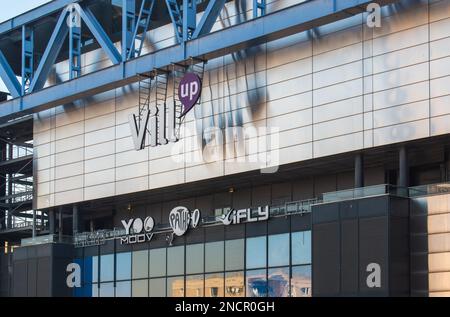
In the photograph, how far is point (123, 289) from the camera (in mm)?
54375

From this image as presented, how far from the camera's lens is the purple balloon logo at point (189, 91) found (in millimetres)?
48906

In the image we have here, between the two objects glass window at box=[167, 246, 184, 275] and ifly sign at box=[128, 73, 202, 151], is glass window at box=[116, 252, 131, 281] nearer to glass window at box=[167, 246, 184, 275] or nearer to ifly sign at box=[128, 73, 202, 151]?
glass window at box=[167, 246, 184, 275]

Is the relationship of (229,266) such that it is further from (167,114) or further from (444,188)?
(444,188)

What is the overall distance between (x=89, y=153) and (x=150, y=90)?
25.0ft

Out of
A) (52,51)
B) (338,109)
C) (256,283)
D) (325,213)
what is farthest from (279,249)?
(52,51)

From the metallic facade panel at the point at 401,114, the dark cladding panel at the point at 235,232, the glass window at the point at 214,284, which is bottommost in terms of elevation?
the glass window at the point at 214,284

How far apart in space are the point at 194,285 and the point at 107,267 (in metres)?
8.36

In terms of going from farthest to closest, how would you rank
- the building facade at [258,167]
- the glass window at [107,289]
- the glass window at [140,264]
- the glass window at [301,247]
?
the glass window at [107,289] → the glass window at [140,264] → the glass window at [301,247] → the building facade at [258,167]

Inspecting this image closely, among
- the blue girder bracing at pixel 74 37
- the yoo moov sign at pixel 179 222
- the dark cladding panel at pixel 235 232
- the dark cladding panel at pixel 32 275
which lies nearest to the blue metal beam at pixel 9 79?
the blue girder bracing at pixel 74 37

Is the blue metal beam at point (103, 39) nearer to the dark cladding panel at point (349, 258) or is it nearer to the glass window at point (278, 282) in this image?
the glass window at point (278, 282)

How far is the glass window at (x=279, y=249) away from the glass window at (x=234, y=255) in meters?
2.30

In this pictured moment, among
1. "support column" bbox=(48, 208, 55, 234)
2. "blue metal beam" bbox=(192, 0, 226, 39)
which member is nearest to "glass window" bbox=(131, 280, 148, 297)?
"support column" bbox=(48, 208, 55, 234)

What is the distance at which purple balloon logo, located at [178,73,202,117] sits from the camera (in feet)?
160

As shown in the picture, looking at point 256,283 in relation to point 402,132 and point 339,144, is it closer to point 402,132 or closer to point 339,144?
point 339,144
